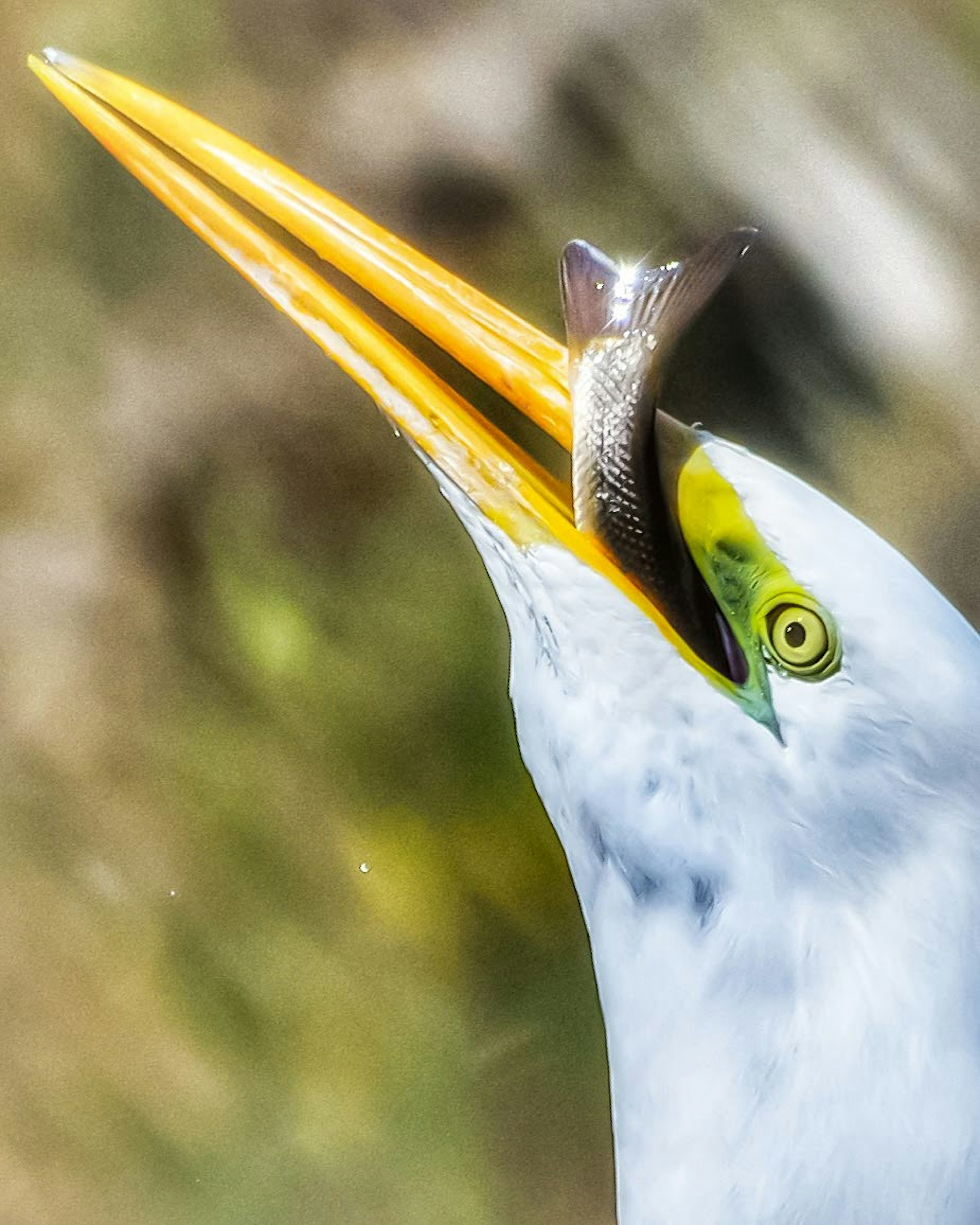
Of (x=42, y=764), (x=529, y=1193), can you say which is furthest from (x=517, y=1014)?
(x=42, y=764)

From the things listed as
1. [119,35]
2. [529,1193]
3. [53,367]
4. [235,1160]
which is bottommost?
[235,1160]

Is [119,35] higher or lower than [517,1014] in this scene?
higher

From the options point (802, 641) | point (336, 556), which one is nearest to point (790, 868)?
point (802, 641)

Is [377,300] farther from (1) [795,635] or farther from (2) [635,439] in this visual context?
(1) [795,635]

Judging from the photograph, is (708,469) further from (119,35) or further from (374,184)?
(119,35)

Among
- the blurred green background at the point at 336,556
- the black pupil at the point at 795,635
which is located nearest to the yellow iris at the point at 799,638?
the black pupil at the point at 795,635

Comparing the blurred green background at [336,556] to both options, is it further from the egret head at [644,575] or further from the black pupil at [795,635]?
the black pupil at [795,635]

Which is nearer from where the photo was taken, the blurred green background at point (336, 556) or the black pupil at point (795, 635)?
the black pupil at point (795, 635)
